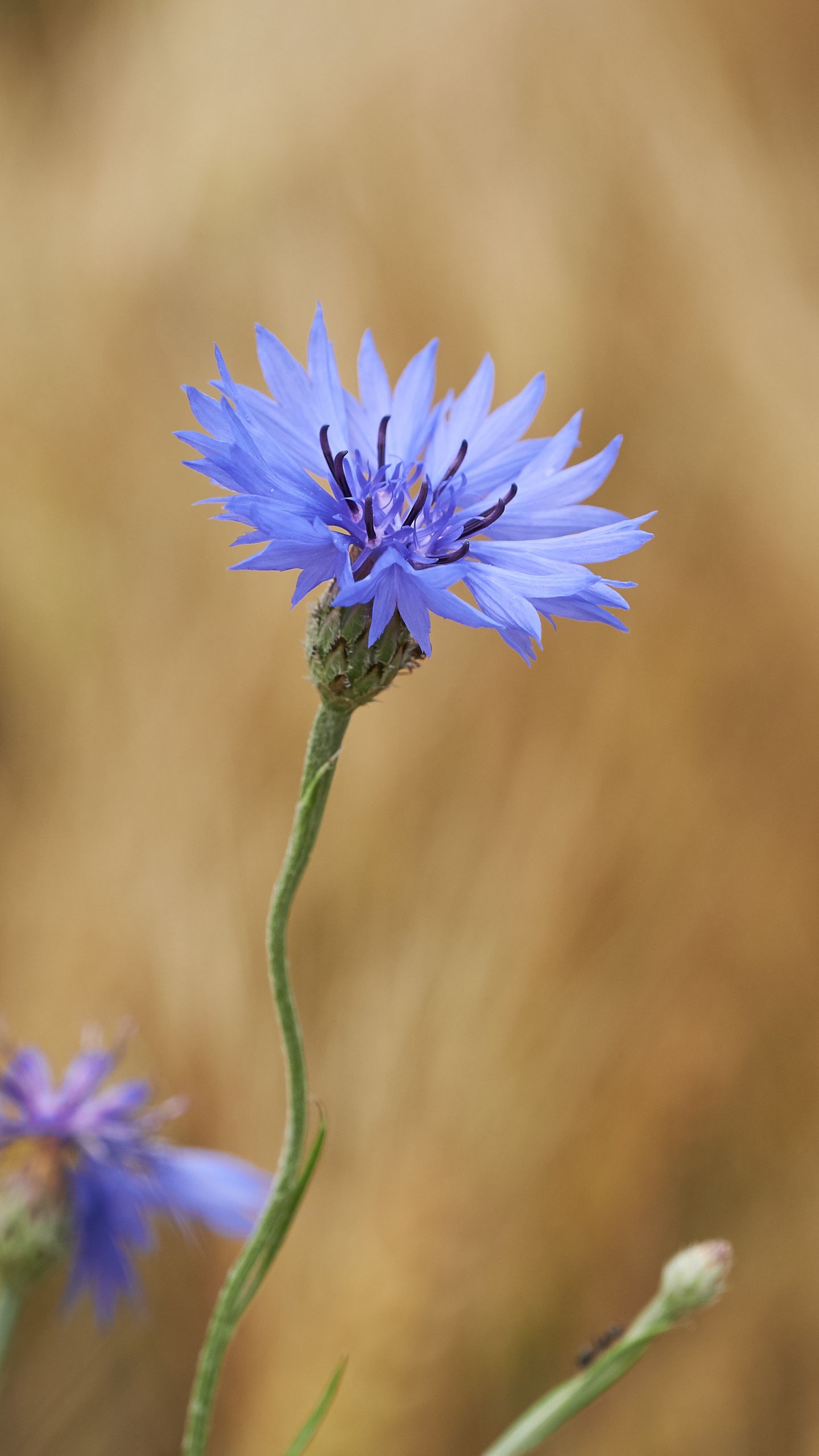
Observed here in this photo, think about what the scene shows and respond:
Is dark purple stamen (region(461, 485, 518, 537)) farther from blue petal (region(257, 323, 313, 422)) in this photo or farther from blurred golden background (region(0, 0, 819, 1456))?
blurred golden background (region(0, 0, 819, 1456))

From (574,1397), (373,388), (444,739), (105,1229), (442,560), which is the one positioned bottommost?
(574,1397)

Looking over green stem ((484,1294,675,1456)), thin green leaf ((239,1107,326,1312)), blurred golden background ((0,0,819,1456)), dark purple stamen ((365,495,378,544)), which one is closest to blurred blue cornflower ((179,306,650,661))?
dark purple stamen ((365,495,378,544))

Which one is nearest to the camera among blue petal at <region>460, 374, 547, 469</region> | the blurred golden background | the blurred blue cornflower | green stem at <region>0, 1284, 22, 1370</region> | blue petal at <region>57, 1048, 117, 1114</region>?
the blurred blue cornflower

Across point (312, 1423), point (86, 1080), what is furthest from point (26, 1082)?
point (312, 1423)

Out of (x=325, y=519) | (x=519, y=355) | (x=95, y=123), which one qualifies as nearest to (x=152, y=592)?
(x=519, y=355)

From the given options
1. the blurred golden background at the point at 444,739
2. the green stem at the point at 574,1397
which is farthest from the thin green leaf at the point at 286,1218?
the blurred golden background at the point at 444,739

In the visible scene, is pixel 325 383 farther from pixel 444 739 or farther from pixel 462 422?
pixel 444 739

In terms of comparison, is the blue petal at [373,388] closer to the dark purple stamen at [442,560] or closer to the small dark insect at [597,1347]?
the dark purple stamen at [442,560]
